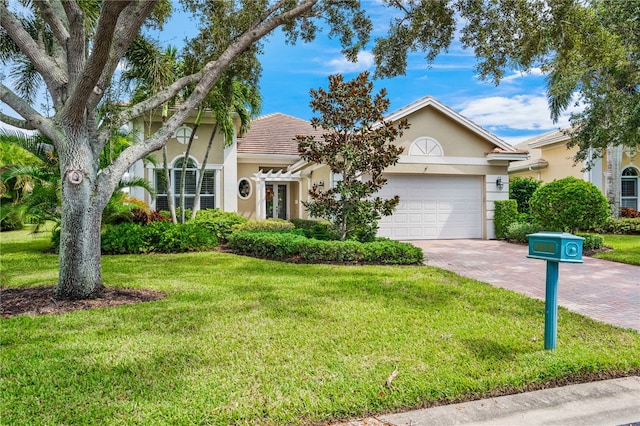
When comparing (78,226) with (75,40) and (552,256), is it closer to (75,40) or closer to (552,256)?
(75,40)

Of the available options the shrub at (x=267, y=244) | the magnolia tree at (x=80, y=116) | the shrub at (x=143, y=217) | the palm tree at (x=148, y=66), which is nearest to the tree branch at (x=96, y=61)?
the magnolia tree at (x=80, y=116)

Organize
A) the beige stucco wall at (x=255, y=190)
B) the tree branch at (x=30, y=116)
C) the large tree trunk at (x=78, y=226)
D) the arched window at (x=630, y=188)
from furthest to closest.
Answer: the arched window at (x=630, y=188) → the beige stucco wall at (x=255, y=190) → the tree branch at (x=30, y=116) → the large tree trunk at (x=78, y=226)

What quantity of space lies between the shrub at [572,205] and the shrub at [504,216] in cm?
209

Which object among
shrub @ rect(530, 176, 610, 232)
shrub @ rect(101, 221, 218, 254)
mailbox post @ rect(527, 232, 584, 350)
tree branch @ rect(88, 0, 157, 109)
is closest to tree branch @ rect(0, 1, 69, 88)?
tree branch @ rect(88, 0, 157, 109)

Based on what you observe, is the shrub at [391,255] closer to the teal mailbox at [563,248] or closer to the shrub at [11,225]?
the teal mailbox at [563,248]

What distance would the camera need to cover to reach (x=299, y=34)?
34.4 ft

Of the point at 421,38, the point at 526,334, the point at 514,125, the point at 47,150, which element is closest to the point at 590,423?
the point at 526,334

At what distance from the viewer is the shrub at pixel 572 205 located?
1253 centimetres

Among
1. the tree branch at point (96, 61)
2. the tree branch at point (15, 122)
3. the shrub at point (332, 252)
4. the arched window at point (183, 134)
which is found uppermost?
the arched window at point (183, 134)

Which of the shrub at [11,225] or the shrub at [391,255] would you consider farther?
the shrub at [11,225]

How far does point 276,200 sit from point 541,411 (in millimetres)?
18074

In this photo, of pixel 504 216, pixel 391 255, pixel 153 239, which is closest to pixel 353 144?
pixel 391 255

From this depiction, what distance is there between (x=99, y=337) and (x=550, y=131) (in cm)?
2717

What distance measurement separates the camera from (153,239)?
11898mm
